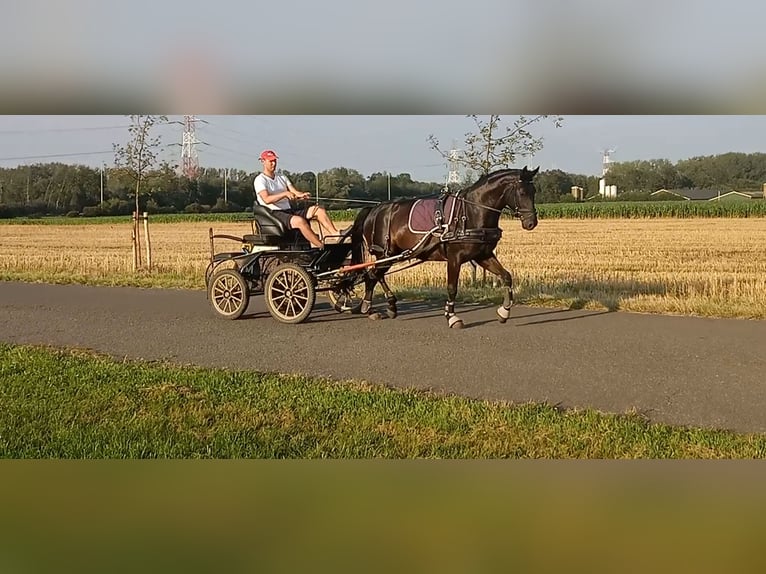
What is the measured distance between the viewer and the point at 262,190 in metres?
8.42

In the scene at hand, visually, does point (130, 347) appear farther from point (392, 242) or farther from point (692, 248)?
point (692, 248)

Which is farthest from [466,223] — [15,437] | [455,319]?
[15,437]

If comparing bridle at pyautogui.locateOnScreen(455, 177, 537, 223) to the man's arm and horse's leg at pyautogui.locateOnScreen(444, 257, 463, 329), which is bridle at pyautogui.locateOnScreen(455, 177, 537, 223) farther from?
the man's arm

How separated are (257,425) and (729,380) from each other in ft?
12.1

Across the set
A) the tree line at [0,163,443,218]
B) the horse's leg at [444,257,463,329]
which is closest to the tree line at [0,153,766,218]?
the tree line at [0,163,443,218]

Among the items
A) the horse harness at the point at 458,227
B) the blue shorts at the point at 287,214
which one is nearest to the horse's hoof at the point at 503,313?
the horse harness at the point at 458,227

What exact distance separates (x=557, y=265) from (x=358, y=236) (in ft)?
31.5

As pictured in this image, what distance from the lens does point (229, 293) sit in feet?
31.3

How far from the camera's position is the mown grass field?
1039 centimetres

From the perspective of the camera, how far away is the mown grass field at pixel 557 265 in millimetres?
10391

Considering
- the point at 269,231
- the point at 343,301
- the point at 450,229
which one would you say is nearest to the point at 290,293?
the point at 269,231

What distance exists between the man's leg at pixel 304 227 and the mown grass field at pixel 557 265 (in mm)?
838
